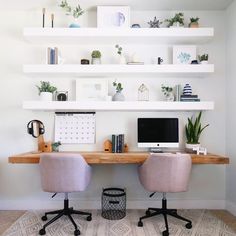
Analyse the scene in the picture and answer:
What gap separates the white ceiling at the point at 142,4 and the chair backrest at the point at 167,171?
6.62ft

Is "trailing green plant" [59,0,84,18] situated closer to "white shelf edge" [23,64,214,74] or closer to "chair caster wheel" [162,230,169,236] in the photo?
"white shelf edge" [23,64,214,74]

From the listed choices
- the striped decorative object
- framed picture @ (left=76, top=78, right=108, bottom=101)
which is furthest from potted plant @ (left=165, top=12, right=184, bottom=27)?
framed picture @ (left=76, top=78, right=108, bottom=101)

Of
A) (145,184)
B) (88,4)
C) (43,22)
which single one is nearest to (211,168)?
(145,184)

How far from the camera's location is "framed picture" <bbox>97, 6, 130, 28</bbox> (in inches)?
117

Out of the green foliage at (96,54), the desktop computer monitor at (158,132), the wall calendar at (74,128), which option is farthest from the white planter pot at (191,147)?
the green foliage at (96,54)

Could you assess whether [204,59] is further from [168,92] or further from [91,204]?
[91,204]

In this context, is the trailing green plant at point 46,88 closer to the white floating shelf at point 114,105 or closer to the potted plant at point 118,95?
the white floating shelf at point 114,105

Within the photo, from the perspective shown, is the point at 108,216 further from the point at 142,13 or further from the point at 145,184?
the point at 142,13

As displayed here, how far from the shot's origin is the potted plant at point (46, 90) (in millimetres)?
2926

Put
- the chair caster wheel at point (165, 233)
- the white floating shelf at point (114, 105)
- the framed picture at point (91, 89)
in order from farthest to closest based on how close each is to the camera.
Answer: the framed picture at point (91, 89) → the white floating shelf at point (114, 105) → the chair caster wheel at point (165, 233)

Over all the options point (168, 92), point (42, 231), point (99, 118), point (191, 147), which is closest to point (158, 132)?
point (191, 147)

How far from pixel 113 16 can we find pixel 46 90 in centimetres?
134

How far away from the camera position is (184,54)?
3.10 metres

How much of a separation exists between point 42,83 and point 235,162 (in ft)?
8.97
